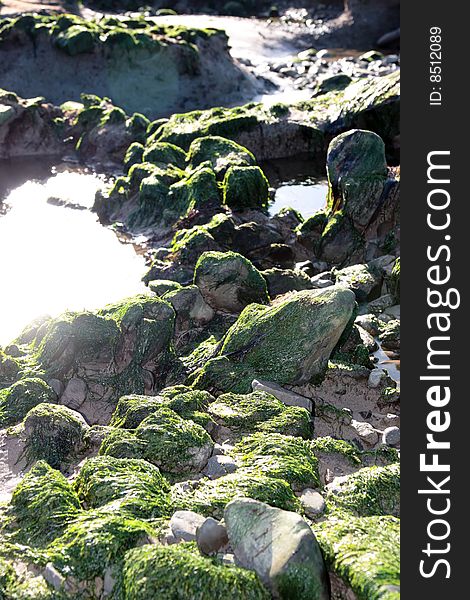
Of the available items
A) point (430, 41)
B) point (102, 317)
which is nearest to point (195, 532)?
point (430, 41)

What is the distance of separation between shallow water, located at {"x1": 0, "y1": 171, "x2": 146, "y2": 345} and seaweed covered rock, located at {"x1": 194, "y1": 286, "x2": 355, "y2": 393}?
4.83 metres

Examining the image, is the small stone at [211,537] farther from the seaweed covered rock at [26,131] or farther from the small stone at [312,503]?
the seaweed covered rock at [26,131]

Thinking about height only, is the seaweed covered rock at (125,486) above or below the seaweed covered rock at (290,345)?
below

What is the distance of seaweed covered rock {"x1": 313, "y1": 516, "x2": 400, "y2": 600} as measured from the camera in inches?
237

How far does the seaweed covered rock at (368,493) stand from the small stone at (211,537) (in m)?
1.58

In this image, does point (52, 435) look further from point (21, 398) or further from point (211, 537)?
point (211, 537)

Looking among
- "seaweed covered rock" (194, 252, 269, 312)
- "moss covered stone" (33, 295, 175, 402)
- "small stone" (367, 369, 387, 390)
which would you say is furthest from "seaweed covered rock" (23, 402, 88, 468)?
"seaweed covered rock" (194, 252, 269, 312)

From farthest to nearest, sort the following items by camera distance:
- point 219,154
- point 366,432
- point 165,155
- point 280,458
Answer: point 165,155, point 219,154, point 366,432, point 280,458

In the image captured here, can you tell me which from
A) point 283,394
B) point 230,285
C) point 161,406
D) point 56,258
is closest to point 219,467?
point 161,406

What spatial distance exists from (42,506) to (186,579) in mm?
2216

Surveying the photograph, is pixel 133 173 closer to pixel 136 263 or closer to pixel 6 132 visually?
pixel 136 263

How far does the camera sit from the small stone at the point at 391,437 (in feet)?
32.7

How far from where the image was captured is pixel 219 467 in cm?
878

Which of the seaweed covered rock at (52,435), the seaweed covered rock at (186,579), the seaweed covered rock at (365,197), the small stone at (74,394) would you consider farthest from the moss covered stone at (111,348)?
the seaweed covered rock at (365,197)
